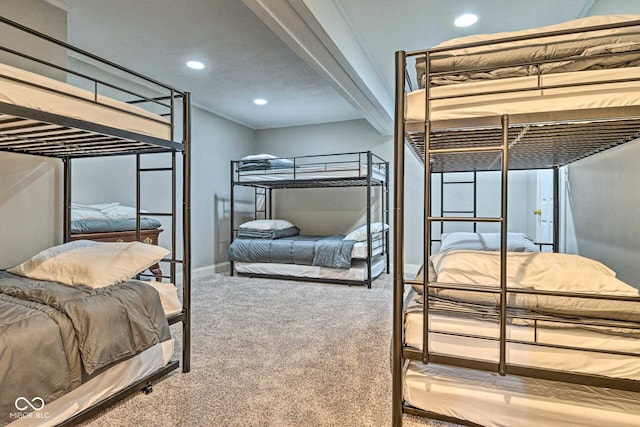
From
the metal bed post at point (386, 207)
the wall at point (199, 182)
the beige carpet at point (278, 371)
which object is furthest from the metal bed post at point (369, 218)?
the wall at point (199, 182)

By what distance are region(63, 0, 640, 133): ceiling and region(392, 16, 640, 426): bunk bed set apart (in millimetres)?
984

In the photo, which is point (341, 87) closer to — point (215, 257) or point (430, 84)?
point (430, 84)

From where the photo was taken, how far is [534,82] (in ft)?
4.22

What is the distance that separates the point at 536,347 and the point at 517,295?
20cm

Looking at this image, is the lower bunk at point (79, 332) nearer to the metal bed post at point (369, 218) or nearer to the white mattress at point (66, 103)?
the white mattress at point (66, 103)

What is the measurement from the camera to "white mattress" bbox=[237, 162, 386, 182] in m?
4.31

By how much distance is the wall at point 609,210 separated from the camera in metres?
1.86

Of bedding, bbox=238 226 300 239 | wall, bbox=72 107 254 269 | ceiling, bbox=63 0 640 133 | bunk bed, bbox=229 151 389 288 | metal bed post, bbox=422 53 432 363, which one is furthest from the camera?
bedding, bbox=238 226 300 239

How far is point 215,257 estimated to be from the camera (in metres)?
5.11

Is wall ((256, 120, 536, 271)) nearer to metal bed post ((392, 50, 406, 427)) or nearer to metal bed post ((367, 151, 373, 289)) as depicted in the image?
metal bed post ((367, 151, 373, 289))

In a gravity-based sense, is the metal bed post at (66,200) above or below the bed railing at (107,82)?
below

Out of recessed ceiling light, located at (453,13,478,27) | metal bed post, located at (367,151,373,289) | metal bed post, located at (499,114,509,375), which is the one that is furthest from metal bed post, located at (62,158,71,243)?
recessed ceiling light, located at (453,13,478,27)

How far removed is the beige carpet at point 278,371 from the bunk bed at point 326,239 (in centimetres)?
83

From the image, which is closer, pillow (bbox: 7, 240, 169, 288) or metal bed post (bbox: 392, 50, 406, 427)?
metal bed post (bbox: 392, 50, 406, 427)
